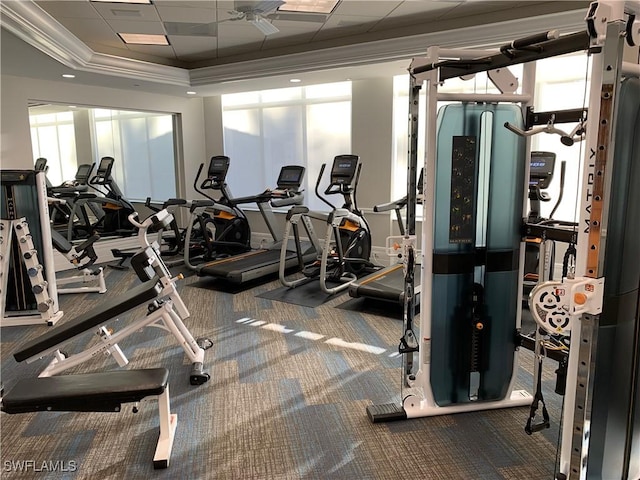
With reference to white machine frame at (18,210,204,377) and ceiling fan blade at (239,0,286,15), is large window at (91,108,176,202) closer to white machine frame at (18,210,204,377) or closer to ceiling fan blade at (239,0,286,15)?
ceiling fan blade at (239,0,286,15)

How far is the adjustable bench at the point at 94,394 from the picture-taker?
213 centimetres

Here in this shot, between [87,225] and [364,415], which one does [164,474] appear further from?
[87,225]

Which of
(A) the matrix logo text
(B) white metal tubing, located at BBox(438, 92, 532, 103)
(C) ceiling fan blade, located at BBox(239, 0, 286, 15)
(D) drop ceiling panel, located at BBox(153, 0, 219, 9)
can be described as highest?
(D) drop ceiling panel, located at BBox(153, 0, 219, 9)

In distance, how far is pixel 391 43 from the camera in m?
4.90

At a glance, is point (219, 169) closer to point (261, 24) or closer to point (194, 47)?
point (194, 47)

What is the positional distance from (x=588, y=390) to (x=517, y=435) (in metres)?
1.09

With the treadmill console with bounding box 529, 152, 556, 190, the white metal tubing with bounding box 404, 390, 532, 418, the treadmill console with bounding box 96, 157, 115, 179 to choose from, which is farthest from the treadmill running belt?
the treadmill console with bounding box 529, 152, 556, 190

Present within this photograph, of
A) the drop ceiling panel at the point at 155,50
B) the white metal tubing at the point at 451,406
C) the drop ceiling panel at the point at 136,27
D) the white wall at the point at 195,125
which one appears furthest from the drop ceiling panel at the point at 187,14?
the white metal tubing at the point at 451,406

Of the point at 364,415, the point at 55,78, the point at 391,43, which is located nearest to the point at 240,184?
the point at 55,78

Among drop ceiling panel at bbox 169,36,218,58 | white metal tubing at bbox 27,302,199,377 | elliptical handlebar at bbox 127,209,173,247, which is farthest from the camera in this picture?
drop ceiling panel at bbox 169,36,218,58

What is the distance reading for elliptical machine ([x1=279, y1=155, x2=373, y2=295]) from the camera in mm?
4898

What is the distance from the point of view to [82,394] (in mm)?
2129

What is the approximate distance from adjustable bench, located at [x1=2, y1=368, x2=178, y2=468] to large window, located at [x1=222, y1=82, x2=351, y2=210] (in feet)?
16.7

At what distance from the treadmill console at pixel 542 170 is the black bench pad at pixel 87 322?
335cm
